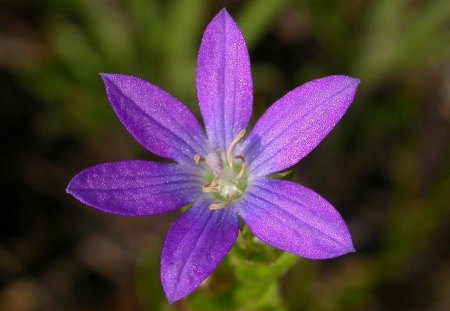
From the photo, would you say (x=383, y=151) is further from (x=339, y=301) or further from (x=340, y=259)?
(x=339, y=301)

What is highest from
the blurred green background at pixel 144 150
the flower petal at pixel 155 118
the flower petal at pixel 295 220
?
the flower petal at pixel 155 118

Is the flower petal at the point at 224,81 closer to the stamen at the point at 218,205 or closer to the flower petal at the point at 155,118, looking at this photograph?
the flower petal at the point at 155,118

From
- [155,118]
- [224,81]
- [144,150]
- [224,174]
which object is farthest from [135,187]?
[144,150]

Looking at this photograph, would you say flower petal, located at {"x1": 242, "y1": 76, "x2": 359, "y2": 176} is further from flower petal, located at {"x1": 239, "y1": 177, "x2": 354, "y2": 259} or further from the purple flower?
flower petal, located at {"x1": 239, "y1": 177, "x2": 354, "y2": 259}

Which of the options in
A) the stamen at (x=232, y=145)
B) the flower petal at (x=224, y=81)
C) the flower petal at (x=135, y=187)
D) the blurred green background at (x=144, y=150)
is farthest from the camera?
the blurred green background at (x=144, y=150)

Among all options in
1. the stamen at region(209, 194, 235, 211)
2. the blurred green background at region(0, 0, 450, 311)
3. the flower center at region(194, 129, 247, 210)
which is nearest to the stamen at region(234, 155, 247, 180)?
the flower center at region(194, 129, 247, 210)

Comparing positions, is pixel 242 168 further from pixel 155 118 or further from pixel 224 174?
pixel 155 118

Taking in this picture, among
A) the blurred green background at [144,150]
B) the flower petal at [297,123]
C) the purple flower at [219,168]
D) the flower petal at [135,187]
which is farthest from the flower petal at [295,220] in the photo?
the blurred green background at [144,150]
